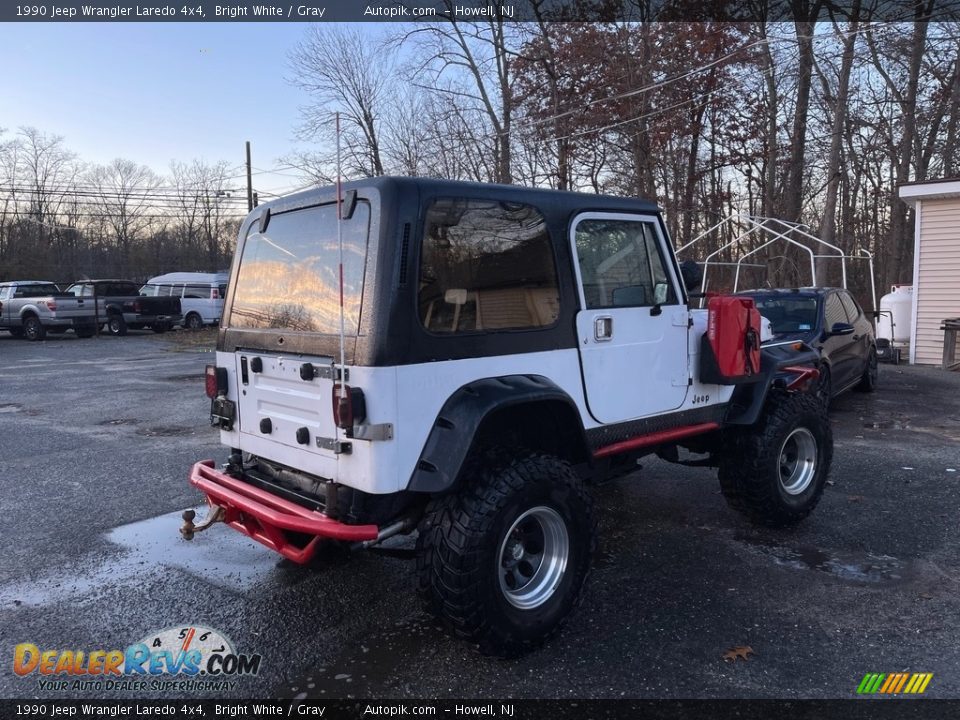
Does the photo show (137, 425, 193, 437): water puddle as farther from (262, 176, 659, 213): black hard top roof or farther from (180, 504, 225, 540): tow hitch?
(262, 176, 659, 213): black hard top roof

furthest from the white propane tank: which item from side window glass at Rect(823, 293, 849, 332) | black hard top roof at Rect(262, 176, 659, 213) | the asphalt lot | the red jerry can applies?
black hard top roof at Rect(262, 176, 659, 213)

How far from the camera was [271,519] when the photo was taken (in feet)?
10.8

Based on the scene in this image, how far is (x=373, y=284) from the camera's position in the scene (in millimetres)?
3207

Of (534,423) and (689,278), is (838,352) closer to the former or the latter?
(689,278)

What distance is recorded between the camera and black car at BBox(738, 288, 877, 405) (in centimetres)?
865

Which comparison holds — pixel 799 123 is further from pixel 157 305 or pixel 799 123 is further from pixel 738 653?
pixel 157 305

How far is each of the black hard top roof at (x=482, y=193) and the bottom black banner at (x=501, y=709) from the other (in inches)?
89.4

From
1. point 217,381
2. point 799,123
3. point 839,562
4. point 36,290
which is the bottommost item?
point 839,562

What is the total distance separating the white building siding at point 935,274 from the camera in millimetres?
13969

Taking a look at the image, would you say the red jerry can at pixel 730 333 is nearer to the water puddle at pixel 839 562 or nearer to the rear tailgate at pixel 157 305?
the water puddle at pixel 839 562

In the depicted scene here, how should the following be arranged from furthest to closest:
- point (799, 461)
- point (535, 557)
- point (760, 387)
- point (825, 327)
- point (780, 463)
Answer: point (825, 327)
point (799, 461)
point (780, 463)
point (760, 387)
point (535, 557)

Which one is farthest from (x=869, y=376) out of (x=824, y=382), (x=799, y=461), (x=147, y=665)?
(x=147, y=665)

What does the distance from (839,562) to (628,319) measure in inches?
82.1

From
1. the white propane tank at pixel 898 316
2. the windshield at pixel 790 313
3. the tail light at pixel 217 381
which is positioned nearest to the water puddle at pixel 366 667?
the tail light at pixel 217 381
